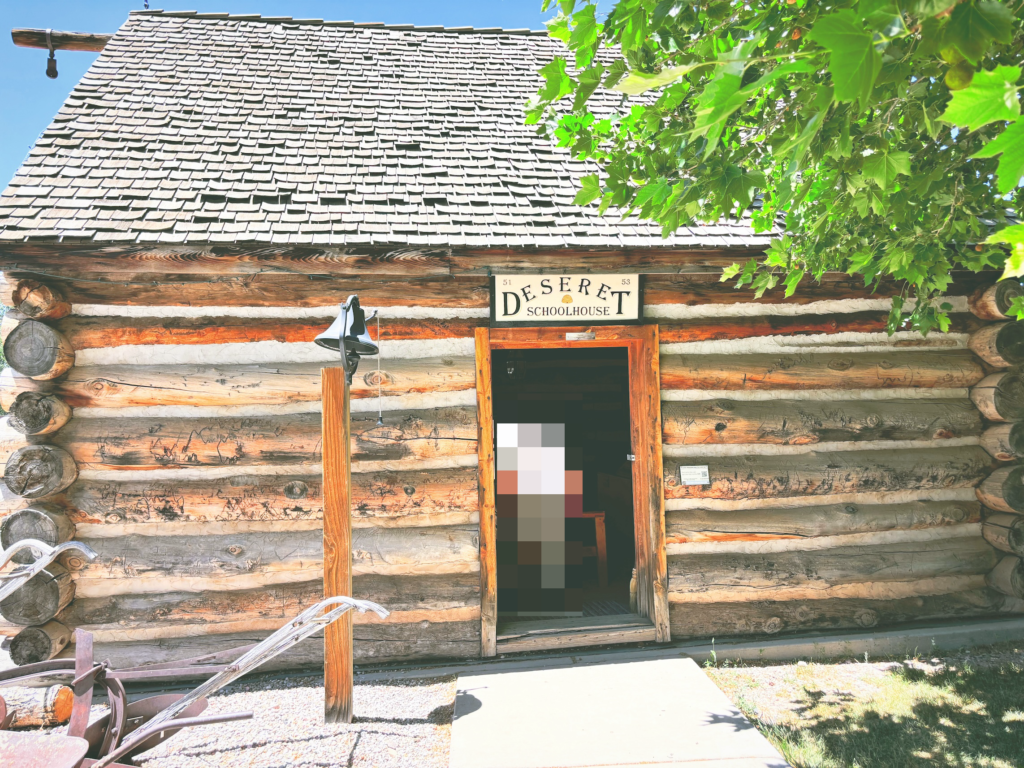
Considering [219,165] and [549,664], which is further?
[219,165]

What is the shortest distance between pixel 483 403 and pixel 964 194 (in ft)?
10.3

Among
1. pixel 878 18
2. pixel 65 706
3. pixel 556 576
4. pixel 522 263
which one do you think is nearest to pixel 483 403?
pixel 522 263

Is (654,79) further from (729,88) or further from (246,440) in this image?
(246,440)

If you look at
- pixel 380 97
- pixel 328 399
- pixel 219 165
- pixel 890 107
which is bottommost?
pixel 328 399

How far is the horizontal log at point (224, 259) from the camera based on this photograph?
4.12 meters

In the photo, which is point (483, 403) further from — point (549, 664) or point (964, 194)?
point (964, 194)

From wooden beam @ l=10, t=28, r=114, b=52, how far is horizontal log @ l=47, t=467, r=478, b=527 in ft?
19.1

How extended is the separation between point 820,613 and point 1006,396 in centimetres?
240

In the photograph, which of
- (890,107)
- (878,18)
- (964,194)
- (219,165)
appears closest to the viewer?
(878,18)

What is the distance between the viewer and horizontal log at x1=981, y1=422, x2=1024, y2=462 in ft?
16.0

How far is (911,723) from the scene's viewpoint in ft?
11.6

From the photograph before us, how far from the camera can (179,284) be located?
4367mm

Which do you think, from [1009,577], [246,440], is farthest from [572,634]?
[1009,577]

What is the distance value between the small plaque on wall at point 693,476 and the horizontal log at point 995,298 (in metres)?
2.80
